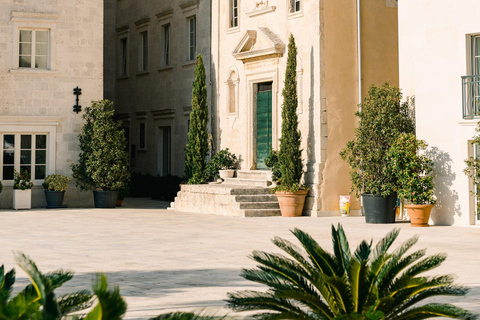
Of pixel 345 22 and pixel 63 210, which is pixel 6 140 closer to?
pixel 63 210

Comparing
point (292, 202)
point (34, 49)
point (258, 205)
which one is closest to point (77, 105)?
point (34, 49)

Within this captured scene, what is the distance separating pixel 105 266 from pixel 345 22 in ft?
40.6

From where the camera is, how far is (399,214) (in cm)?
1827

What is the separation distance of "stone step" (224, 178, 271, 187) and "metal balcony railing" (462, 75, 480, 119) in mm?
6534

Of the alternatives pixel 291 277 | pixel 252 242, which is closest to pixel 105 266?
pixel 252 242

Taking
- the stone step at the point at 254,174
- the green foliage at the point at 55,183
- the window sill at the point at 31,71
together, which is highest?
the window sill at the point at 31,71

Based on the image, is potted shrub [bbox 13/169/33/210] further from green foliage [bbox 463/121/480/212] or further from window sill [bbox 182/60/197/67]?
green foliage [bbox 463/121/480/212]

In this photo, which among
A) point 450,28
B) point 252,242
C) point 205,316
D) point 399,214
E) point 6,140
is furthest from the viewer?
point 6,140

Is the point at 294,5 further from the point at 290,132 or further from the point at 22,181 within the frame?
the point at 22,181

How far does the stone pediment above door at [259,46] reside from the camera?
20.9m

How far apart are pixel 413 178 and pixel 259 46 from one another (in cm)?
764

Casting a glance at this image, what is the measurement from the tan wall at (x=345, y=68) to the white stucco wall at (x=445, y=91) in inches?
120

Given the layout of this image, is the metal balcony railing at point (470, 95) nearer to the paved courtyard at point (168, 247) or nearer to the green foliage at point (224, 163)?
the paved courtyard at point (168, 247)

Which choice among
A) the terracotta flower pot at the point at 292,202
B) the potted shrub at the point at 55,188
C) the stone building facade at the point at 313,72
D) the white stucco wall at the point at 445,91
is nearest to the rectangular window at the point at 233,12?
the stone building facade at the point at 313,72
